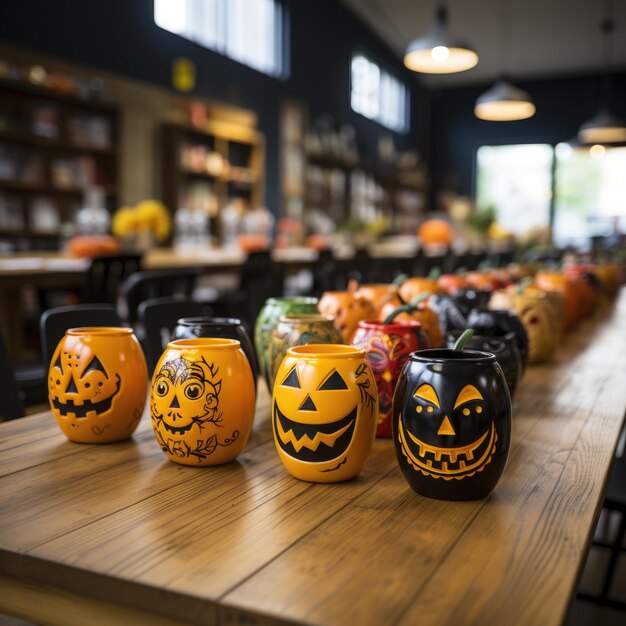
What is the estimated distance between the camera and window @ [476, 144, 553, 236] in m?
14.6

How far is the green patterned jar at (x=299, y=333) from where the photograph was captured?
1.00 m

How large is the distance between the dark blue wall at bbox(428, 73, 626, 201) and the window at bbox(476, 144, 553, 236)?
212mm

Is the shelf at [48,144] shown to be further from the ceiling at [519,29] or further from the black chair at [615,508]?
the ceiling at [519,29]

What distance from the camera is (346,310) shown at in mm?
1211

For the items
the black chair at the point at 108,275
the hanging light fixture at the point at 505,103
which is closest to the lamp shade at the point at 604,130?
the hanging light fixture at the point at 505,103

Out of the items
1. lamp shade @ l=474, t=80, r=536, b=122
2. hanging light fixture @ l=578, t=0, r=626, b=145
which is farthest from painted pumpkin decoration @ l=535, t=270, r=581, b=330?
hanging light fixture @ l=578, t=0, r=626, b=145

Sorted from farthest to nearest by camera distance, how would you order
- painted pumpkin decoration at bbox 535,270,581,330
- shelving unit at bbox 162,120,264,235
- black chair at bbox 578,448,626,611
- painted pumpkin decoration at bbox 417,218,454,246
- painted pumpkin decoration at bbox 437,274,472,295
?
painted pumpkin decoration at bbox 417,218,454,246, shelving unit at bbox 162,120,264,235, painted pumpkin decoration at bbox 535,270,581,330, painted pumpkin decoration at bbox 437,274,472,295, black chair at bbox 578,448,626,611

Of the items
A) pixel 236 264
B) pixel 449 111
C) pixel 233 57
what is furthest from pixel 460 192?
pixel 236 264

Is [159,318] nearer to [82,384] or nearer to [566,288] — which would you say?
[82,384]

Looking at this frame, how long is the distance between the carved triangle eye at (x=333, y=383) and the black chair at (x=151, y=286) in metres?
1.97

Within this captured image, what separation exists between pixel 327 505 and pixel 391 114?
45.2 ft

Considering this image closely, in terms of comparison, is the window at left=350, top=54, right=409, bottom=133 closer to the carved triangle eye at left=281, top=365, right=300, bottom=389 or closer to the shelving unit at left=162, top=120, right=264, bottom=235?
the shelving unit at left=162, top=120, right=264, bottom=235

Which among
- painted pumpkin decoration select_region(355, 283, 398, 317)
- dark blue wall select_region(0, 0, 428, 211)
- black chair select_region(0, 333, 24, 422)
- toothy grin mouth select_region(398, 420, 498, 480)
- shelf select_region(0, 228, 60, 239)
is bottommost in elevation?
black chair select_region(0, 333, 24, 422)

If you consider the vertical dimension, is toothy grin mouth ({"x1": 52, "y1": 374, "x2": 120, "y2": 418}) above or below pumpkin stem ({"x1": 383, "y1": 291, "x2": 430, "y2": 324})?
below
